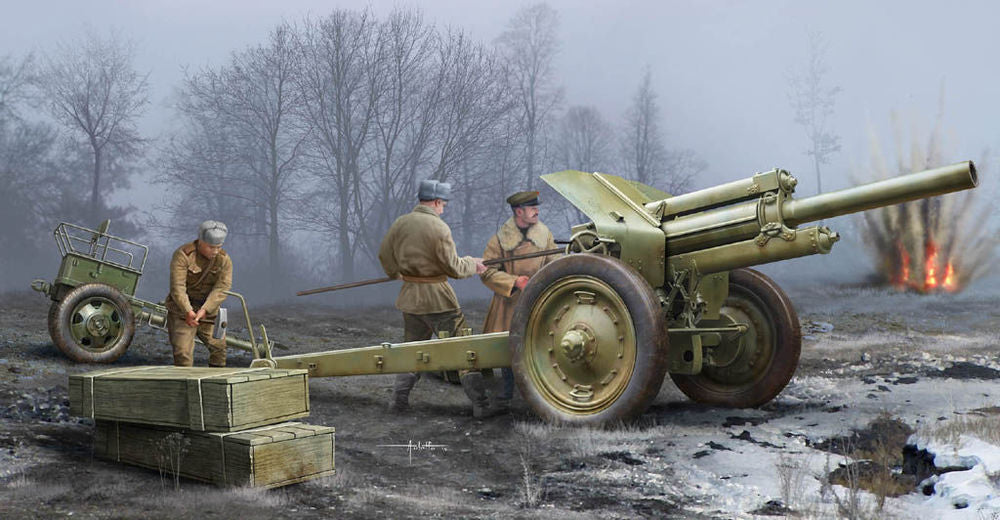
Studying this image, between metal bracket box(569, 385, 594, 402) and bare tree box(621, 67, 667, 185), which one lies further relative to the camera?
bare tree box(621, 67, 667, 185)

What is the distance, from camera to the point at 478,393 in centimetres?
752

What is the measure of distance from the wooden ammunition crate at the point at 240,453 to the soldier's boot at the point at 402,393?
8.87 feet

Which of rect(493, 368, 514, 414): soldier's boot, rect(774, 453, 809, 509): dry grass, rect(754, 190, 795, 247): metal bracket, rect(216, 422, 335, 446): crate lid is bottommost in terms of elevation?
rect(774, 453, 809, 509): dry grass

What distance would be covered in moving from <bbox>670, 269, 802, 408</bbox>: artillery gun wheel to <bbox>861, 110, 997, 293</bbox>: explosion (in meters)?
16.3

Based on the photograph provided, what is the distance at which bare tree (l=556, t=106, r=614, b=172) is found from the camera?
1262 inches

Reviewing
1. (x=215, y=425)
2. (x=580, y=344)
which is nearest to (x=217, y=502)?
(x=215, y=425)

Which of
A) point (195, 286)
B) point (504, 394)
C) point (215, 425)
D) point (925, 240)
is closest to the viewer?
point (215, 425)

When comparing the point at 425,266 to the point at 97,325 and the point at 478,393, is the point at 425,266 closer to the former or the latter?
the point at 478,393

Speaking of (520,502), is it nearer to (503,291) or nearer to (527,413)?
(527,413)

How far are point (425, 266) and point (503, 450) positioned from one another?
2325 millimetres

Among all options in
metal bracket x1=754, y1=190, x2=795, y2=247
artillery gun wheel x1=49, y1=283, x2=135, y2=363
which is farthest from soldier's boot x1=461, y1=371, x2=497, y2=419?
artillery gun wheel x1=49, y1=283, x2=135, y2=363

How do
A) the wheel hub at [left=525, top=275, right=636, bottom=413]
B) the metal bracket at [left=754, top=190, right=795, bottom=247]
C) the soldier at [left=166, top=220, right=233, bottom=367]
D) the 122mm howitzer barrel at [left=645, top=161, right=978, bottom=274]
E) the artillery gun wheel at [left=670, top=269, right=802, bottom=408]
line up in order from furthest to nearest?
the soldier at [left=166, top=220, right=233, bottom=367]
the artillery gun wheel at [left=670, top=269, right=802, bottom=408]
the wheel hub at [left=525, top=275, right=636, bottom=413]
the metal bracket at [left=754, top=190, right=795, bottom=247]
the 122mm howitzer barrel at [left=645, top=161, right=978, bottom=274]

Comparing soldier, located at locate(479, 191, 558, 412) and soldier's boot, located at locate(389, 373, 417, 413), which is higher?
soldier, located at locate(479, 191, 558, 412)

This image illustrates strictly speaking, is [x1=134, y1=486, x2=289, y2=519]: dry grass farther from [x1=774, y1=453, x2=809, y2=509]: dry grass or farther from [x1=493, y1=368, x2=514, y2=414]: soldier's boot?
[x1=493, y1=368, x2=514, y2=414]: soldier's boot
